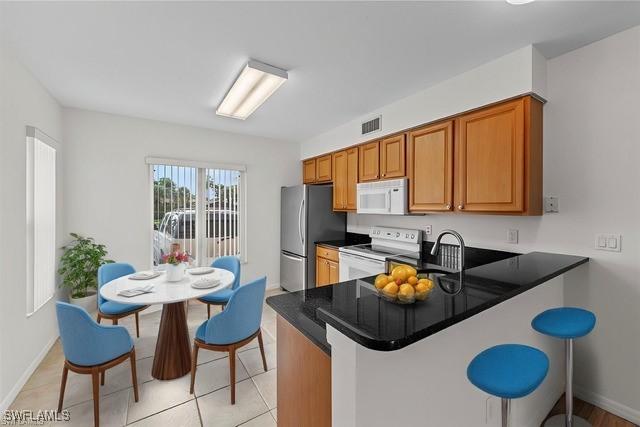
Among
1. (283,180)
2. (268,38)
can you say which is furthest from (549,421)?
(283,180)

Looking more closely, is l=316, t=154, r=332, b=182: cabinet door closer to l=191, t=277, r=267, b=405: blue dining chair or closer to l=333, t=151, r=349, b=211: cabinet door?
l=333, t=151, r=349, b=211: cabinet door

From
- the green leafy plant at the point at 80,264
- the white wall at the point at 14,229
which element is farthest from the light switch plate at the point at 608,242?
the green leafy plant at the point at 80,264

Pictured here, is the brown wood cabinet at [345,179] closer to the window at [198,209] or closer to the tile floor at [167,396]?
the window at [198,209]

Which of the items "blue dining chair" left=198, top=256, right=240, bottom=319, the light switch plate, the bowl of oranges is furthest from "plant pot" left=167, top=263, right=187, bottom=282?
the light switch plate

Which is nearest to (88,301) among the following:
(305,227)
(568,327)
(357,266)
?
(305,227)

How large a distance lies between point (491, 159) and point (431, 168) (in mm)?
540

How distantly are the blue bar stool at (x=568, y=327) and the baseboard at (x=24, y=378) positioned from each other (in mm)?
3386

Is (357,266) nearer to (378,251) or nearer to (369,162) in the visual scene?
(378,251)

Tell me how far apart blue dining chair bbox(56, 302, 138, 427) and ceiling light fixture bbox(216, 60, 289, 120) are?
1959 millimetres

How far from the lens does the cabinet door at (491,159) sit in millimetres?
1974

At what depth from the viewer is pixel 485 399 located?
4.42 feet

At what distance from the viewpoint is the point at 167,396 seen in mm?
2018

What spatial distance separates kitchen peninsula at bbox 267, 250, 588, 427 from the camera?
880 mm

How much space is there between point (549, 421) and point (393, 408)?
1.63 meters
